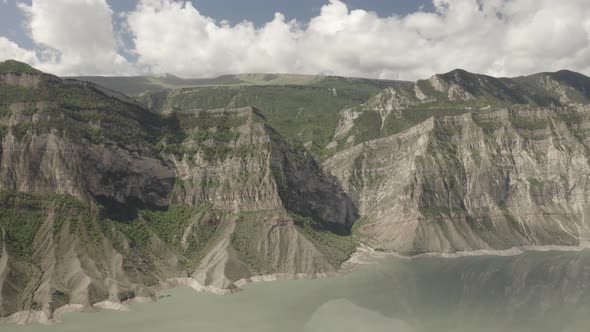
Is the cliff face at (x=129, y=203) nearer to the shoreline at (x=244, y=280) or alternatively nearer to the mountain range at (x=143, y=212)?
the mountain range at (x=143, y=212)

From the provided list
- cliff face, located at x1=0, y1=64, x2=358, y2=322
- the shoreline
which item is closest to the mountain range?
cliff face, located at x1=0, y1=64, x2=358, y2=322

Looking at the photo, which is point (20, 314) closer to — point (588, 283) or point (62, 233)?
point (62, 233)

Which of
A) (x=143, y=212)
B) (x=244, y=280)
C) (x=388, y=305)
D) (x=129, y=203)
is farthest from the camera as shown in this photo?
(x=143, y=212)

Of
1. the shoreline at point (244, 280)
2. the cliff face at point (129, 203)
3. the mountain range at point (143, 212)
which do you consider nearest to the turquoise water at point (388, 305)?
the shoreline at point (244, 280)

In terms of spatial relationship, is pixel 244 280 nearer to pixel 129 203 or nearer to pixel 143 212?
pixel 143 212

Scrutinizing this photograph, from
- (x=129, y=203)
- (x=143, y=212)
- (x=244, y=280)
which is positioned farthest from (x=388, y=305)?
(x=129, y=203)

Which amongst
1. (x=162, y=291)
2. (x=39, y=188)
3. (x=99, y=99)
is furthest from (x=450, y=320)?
(x=99, y=99)
